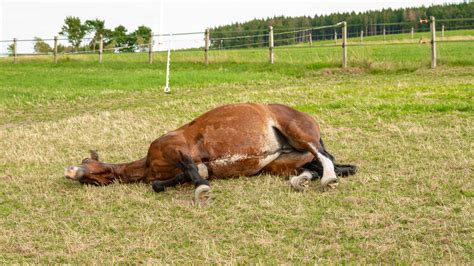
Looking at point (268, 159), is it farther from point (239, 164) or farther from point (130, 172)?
point (130, 172)

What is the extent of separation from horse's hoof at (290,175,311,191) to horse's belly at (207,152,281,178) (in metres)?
0.47

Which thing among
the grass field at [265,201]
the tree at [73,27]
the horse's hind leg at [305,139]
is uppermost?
the tree at [73,27]

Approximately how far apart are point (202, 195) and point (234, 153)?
2.40 feet

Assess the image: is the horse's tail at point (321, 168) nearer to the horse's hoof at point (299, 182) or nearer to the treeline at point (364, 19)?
the horse's hoof at point (299, 182)

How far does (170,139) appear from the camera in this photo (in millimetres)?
6168

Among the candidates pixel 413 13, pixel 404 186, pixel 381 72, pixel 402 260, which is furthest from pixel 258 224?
pixel 413 13

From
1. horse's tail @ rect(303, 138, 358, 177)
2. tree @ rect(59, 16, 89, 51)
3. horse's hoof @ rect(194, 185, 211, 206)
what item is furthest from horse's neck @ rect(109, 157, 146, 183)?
tree @ rect(59, 16, 89, 51)

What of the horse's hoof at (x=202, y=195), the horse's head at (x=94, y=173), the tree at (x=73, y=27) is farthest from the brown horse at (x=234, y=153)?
the tree at (x=73, y=27)

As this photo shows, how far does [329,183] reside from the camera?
19.4ft

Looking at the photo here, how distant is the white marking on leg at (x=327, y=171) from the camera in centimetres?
590

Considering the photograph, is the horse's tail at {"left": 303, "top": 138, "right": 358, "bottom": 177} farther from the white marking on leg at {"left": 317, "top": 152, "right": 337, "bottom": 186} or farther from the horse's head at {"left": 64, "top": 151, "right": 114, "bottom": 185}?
the horse's head at {"left": 64, "top": 151, "right": 114, "bottom": 185}

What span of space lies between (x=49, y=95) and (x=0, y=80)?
716 centimetres

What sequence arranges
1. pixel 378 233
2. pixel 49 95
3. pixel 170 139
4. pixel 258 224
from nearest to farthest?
1. pixel 378 233
2. pixel 258 224
3. pixel 170 139
4. pixel 49 95

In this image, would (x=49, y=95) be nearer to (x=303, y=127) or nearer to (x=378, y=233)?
(x=303, y=127)
